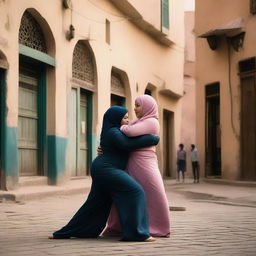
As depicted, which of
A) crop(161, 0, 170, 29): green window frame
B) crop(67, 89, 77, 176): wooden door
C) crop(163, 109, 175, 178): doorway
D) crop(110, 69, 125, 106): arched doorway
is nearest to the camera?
crop(67, 89, 77, 176): wooden door

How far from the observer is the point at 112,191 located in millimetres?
6789

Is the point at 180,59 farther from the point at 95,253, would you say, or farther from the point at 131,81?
the point at 95,253

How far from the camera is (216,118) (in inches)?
829

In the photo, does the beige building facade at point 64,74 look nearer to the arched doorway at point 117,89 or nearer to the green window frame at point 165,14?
the arched doorway at point 117,89

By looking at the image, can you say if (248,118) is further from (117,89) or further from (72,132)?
(72,132)

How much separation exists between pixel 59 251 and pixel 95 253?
12.8 inches

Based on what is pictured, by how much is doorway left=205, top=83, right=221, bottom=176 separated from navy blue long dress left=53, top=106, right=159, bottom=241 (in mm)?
13878

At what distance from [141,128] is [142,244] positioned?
1.17m

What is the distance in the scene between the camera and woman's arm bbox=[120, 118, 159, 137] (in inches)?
270

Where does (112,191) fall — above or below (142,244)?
above

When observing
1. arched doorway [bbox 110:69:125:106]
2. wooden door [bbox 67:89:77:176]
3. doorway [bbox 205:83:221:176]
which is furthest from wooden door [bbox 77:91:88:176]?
doorway [bbox 205:83:221:176]

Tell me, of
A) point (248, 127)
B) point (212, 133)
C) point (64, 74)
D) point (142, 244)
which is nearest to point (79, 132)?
point (64, 74)

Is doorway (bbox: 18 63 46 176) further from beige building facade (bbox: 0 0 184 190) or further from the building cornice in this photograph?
the building cornice

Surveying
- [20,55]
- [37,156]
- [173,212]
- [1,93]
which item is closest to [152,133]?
[173,212]
